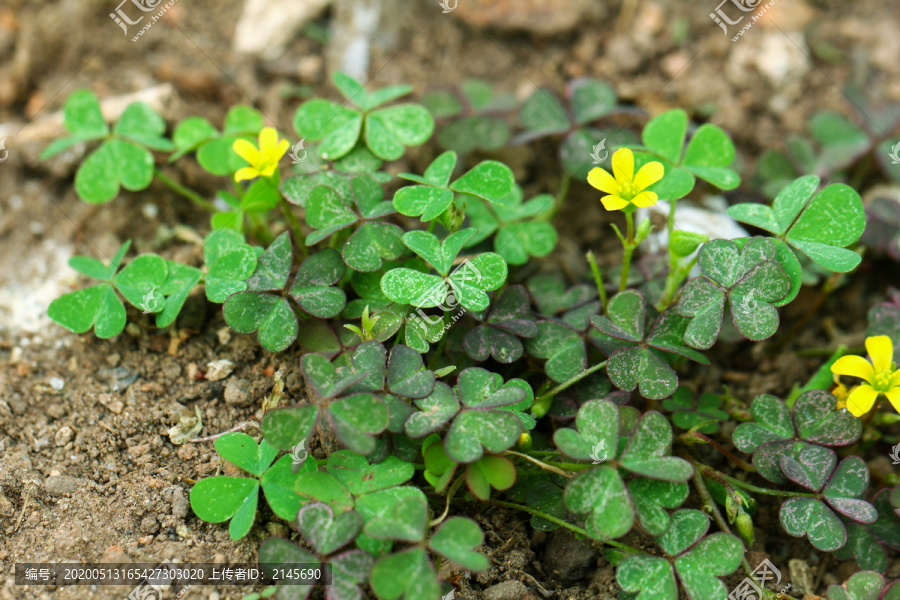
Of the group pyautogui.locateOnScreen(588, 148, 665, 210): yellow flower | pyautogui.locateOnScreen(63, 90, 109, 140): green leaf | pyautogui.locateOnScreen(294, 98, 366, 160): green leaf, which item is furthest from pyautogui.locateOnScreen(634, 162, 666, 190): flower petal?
pyautogui.locateOnScreen(63, 90, 109, 140): green leaf

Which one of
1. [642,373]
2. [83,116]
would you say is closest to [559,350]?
[642,373]

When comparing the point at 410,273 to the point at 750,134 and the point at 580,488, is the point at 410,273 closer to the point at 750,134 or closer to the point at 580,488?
the point at 580,488

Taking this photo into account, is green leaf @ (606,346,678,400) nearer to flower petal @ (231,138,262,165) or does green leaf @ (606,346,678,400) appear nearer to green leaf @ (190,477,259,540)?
green leaf @ (190,477,259,540)

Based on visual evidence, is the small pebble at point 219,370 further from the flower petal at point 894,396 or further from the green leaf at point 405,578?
the flower petal at point 894,396

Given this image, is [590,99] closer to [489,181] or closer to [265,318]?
[489,181]

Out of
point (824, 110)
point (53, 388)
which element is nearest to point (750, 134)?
point (824, 110)
